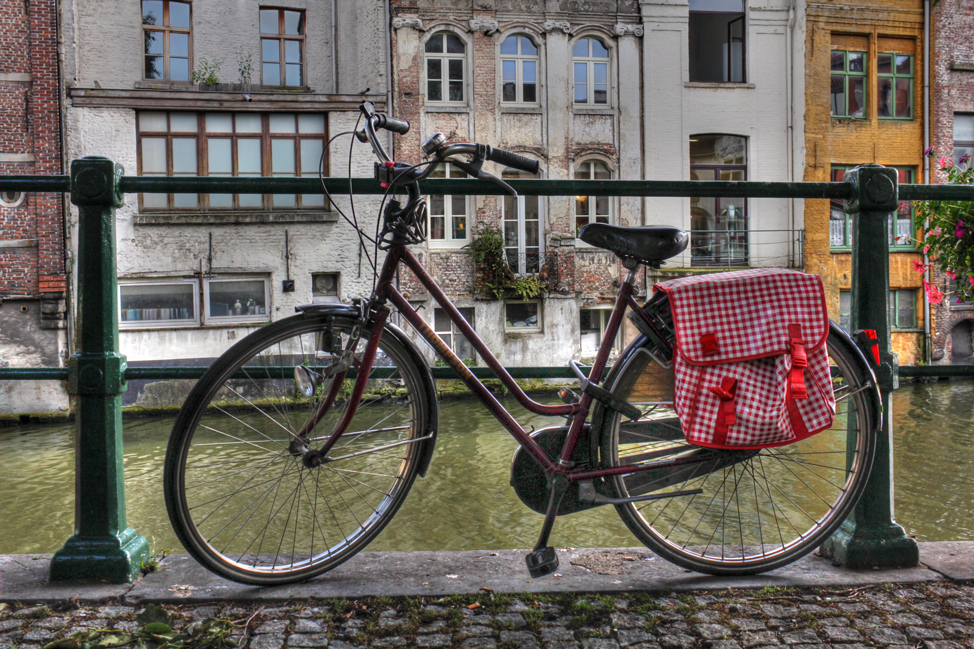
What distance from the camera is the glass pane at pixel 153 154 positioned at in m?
17.4

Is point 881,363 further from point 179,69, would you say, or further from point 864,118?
point 864,118

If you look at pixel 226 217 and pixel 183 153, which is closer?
pixel 226 217

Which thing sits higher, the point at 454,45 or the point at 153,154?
the point at 454,45

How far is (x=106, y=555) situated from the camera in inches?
81.0

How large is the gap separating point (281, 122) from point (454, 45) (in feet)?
15.4

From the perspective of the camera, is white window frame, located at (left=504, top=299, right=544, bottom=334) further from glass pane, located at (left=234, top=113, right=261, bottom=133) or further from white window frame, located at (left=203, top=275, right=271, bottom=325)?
glass pane, located at (left=234, top=113, right=261, bottom=133)

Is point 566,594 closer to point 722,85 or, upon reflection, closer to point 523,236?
point 523,236

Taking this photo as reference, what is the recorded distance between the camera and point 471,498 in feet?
20.5

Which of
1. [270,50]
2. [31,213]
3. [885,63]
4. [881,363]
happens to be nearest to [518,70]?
[270,50]

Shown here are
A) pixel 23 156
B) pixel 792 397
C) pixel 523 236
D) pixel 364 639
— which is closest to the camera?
pixel 364 639

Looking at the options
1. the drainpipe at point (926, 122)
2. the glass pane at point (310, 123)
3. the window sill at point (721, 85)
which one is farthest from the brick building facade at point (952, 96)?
the glass pane at point (310, 123)

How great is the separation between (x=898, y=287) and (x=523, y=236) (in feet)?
33.5

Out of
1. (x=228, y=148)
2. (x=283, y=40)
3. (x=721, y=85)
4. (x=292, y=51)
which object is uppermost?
(x=283, y=40)

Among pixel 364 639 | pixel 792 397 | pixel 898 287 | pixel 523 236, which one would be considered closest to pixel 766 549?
pixel 792 397
